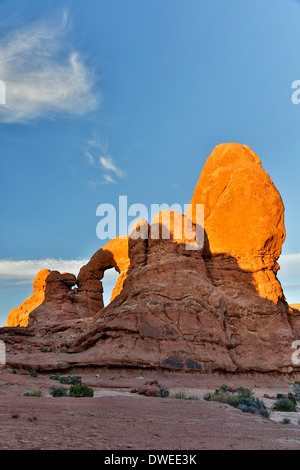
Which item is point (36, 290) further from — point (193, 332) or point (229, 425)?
point (229, 425)

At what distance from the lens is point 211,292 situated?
22.0 meters

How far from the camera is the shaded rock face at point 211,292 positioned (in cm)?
1911

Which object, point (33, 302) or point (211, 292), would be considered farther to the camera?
point (33, 302)

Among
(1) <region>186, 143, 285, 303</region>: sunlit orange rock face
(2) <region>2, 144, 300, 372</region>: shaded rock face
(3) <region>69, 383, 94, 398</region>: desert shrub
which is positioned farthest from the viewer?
(1) <region>186, 143, 285, 303</region>: sunlit orange rock face

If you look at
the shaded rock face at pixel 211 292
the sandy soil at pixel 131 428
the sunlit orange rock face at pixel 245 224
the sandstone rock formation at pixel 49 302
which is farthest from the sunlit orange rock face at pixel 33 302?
the sandy soil at pixel 131 428

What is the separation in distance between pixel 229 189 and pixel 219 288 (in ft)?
26.9

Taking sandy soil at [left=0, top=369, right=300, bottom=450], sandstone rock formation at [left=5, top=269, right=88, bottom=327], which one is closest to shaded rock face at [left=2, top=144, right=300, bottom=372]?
sandy soil at [left=0, top=369, right=300, bottom=450]

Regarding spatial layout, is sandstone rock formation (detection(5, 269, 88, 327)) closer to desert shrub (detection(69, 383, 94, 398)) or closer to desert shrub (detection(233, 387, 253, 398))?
desert shrub (detection(233, 387, 253, 398))

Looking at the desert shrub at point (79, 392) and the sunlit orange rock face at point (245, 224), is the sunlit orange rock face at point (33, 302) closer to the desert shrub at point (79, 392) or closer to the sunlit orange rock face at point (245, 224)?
the sunlit orange rock face at point (245, 224)

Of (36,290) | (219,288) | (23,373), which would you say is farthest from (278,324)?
(36,290)

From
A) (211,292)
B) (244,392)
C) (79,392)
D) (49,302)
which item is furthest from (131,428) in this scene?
(49,302)

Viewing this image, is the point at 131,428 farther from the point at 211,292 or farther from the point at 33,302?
the point at 33,302

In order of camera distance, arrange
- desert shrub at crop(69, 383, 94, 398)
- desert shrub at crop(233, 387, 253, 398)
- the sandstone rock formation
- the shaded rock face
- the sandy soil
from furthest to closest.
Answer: the sandstone rock formation, the shaded rock face, desert shrub at crop(233, 387, 253, 398), desert shrub at crop(69, 383, 94, 398), the sandy soil

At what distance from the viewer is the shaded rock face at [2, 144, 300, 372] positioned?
752 inches
